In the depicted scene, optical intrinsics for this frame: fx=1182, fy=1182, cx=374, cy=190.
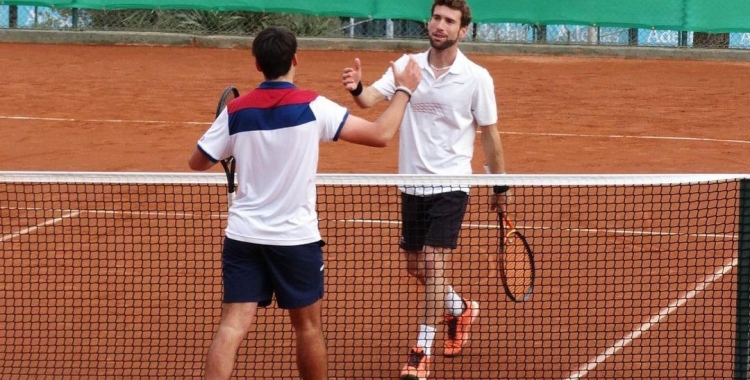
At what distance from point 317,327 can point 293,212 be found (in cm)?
56

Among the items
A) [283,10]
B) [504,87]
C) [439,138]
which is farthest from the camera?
[283,10]

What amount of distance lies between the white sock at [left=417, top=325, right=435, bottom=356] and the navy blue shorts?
1.36 m

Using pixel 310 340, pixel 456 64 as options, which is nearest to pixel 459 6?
pixel 456 64

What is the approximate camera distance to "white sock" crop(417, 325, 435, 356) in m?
6.48

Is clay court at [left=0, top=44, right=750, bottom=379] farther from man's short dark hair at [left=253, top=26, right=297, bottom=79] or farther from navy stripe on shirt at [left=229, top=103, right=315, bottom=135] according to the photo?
man's short dark hair at [left=253, top=26, right=297, bottom=79]

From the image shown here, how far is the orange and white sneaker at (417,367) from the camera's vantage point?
644 centimetres

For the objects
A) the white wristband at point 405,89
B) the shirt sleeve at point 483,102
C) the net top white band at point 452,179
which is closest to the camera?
the white wristband at point 405,89

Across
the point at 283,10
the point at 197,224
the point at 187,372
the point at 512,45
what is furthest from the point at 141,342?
the point at 512,45

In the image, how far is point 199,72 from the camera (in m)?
18.1

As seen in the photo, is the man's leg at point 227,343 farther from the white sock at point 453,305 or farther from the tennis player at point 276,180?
the white sock at point 453,305

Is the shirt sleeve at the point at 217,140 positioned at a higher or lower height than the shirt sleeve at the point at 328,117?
lower

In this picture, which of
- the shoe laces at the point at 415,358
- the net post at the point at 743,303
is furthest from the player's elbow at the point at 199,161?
the net post at the point at 743,303

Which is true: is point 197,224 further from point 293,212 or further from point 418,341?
point 293,212

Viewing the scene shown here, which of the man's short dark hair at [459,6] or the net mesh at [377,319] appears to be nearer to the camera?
the man's short dark hair at [459,6]
